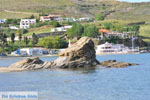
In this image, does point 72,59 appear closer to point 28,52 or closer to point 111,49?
point 28,52

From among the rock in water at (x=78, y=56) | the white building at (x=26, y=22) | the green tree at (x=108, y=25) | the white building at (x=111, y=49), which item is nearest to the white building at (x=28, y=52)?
the white building at (x=111, y=49)

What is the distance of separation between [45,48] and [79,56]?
230 feet

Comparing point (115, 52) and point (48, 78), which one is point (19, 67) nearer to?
point (48, 78)

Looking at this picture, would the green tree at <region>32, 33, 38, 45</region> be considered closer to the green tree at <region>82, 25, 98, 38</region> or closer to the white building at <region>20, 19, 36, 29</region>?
the green tree at <region>82, 25, 98, 38</region>

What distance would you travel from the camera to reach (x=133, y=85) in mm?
47312

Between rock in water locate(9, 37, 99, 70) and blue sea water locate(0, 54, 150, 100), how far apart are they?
8.84ft

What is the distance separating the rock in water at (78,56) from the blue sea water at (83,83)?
8.85 feet

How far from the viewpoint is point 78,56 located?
66.1 metres

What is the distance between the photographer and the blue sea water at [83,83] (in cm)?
4100

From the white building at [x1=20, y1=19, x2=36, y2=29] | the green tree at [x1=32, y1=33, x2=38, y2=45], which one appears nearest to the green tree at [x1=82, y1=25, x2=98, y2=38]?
the green tree at [x1=32, y1=33, x2=38, y2=45]

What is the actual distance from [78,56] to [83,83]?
17641 millimetres

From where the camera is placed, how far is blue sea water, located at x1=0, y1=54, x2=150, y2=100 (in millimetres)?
41000

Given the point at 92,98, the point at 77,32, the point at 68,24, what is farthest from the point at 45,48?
the point at 92,98

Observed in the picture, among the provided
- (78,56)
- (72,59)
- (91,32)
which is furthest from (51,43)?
(78,56)
